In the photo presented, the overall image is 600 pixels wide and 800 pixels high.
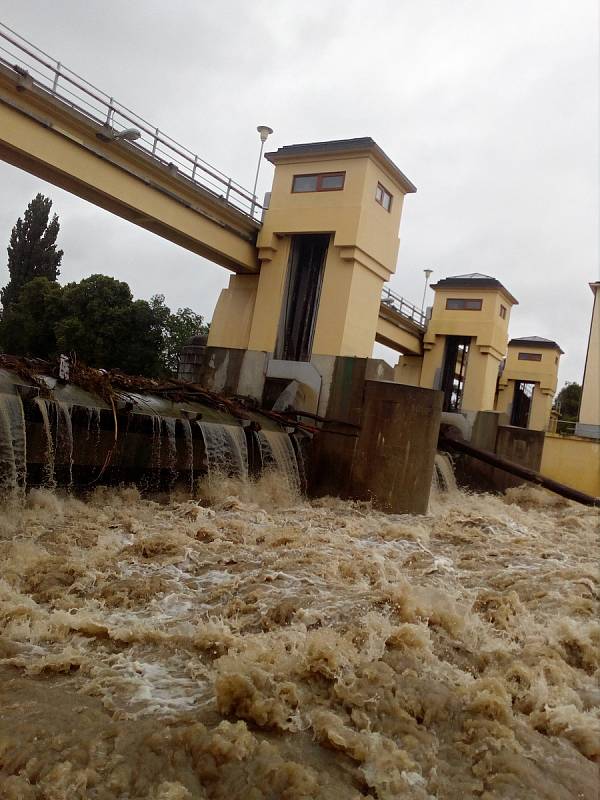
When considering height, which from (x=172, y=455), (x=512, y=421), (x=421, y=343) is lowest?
(x=172, y=455)

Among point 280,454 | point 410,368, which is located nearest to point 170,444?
point 280,454

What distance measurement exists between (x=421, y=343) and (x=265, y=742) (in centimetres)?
2243

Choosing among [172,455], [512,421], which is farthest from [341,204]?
[512,421]

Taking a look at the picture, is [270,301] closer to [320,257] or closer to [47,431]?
[320,257]

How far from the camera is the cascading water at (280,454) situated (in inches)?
424

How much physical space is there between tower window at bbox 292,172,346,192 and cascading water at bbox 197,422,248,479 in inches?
237

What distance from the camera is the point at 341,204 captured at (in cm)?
1325

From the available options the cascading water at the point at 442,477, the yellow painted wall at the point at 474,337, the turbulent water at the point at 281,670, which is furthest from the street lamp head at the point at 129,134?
the yellow painted wall at the point at 474,337

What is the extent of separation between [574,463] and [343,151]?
1286cm

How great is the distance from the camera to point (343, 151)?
13.2 metres

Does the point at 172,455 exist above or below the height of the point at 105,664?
above

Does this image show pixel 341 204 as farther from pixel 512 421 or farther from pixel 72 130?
pixel 512 421

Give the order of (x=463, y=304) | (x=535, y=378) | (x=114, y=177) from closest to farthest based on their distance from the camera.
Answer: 1. (x=114, y=177)
2. (x=463, y=304)
3. (x=535, y=378)

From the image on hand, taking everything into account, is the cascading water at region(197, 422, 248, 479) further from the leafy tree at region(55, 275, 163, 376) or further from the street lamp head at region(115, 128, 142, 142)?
the leafy tree at region(55, 275, 163, 376)
